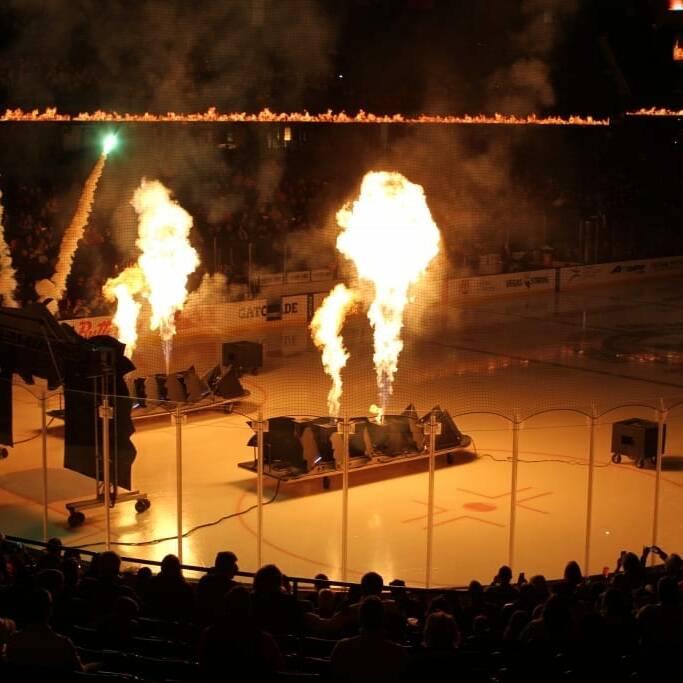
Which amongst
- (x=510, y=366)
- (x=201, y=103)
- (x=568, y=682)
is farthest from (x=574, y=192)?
(x=568, y=682)

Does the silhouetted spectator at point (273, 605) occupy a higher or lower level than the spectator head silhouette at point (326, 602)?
higher

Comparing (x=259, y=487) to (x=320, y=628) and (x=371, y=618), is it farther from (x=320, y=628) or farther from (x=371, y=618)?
(x=371, y=618)

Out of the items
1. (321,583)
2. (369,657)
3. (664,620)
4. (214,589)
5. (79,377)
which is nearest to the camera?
(369,657)

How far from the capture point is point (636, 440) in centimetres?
1475

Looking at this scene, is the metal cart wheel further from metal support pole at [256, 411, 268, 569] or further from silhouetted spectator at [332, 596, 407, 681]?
silhouetted spectator at [332, 596, 407, 681]

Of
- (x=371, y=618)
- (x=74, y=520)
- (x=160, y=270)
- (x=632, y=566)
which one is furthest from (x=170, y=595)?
(x=160, y=270)

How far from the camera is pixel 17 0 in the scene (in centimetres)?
2433

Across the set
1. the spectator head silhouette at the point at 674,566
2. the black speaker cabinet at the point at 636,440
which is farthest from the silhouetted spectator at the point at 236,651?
the black speaker cabinet at the point at 636,440

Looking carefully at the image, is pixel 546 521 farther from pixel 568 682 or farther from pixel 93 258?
pixel 93 258

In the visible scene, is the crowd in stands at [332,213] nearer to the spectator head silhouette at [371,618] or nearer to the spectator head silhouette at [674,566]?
the spectator head silhouette at [674,566]

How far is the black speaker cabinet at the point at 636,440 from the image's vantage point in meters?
14.7

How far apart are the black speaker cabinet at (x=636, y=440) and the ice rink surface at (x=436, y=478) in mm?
326

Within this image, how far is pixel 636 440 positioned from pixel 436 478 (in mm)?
2507

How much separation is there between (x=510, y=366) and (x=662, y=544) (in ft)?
31.4
